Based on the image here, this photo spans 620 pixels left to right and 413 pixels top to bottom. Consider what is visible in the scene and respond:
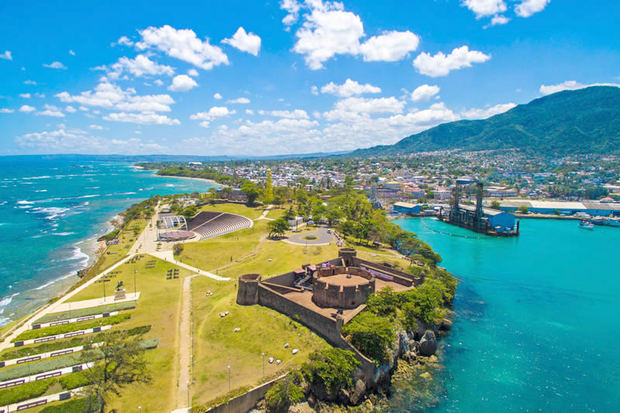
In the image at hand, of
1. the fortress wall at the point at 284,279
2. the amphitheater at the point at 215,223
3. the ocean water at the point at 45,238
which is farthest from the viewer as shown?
the amphitheater at the point at 215,223

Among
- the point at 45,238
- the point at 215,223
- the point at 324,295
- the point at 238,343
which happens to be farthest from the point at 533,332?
the point at 45,238

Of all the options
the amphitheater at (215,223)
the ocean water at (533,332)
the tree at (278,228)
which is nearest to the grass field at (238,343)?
the ocean water at (533,332)

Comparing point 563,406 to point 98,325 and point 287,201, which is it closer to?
point 98,325

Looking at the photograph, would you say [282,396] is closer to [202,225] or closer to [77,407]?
[77,407]

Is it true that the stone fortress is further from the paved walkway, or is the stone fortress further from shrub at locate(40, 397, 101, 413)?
shrub at locate(40, 397, 101, 413)

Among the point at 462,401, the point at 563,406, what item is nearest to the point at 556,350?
the point at 563,406

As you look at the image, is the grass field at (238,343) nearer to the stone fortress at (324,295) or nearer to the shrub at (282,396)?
the stone fortress at (324,295)

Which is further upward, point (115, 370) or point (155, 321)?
point (115, 370)

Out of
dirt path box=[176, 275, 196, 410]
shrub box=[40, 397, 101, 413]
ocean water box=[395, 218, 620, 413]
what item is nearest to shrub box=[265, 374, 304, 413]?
dirt path box=[176, 275, 196, 410]
